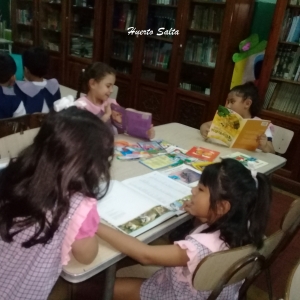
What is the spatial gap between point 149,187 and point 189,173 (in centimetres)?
25

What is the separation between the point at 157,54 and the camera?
3.75 metres

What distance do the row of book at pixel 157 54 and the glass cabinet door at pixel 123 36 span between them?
21 centimetres

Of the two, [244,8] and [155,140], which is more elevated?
[244,8]

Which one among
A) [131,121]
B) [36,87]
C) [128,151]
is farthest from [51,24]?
[128,151]

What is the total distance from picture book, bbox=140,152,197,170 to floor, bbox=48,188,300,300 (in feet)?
1.69

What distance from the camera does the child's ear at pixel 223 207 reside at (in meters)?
1.06

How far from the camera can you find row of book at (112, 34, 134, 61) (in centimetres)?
395

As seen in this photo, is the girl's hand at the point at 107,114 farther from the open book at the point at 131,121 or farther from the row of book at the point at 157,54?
the row of book at the point at 157,54

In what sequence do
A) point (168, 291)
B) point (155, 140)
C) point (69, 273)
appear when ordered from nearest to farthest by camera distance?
1. point (69, 273)
2. point (168, 291)
3. point (155, 140)

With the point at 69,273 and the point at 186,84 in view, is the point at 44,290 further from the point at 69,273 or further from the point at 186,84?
the point at 186,84

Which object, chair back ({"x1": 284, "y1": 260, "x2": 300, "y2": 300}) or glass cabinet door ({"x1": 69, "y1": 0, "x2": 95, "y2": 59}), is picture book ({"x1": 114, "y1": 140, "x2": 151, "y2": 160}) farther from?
glass cabinet door ({"x1": 69, "y1": 0, "x2": 95, "y2": 59})

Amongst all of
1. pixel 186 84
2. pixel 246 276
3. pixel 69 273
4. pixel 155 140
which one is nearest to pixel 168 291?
pixel 246 276

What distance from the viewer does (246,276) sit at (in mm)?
1031

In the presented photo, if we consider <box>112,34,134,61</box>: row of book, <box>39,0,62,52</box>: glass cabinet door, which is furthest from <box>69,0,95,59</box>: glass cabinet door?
<box>112,34,134,61</box>: row of book
